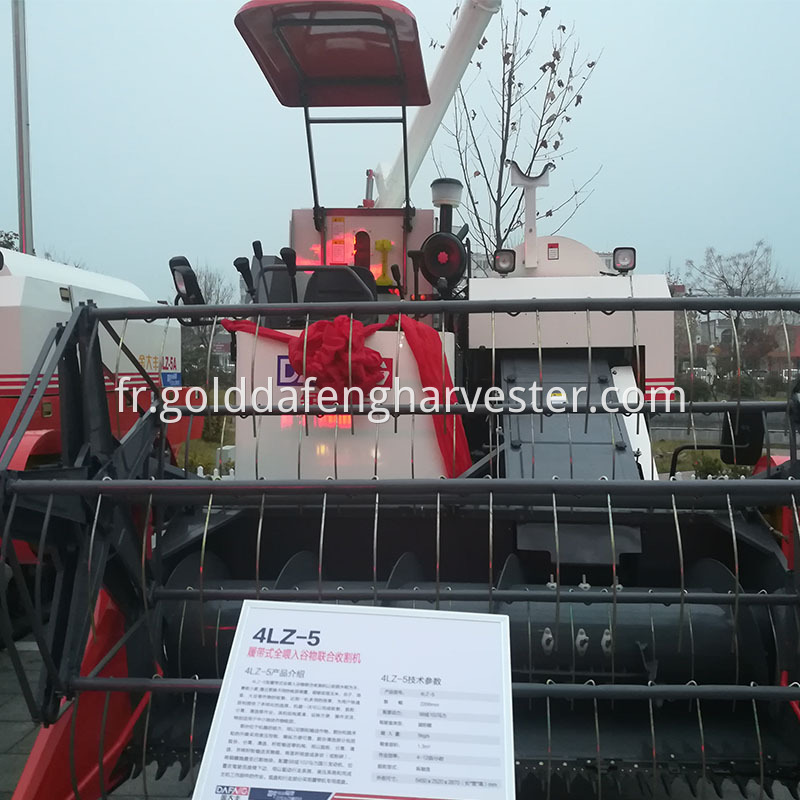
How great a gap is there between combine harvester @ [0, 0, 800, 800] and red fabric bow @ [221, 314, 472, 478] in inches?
0.6

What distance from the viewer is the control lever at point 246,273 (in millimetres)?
4719

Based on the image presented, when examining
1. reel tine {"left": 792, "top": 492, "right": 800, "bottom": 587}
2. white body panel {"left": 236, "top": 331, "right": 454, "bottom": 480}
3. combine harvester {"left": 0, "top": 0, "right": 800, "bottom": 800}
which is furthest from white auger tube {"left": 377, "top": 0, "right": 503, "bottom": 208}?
reel tine {"left": 792, "top": 492, "right": 800, "bottom": 587}

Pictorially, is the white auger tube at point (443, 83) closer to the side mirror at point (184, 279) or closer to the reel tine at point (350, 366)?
the side mirror at point (184, 279)

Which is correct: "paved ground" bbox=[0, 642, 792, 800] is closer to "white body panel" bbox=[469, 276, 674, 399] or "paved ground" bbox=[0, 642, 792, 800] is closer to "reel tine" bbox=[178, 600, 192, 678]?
"reel tine" bbox=[178, 600, 192, 678]

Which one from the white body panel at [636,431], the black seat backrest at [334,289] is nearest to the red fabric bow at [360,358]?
the black seat backrest at [334,289]

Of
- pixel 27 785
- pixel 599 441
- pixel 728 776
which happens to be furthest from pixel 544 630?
pixel 27 785

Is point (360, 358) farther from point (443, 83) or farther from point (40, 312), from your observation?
point (443, 83)

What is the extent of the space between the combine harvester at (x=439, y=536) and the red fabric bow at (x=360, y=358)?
0.05 ft

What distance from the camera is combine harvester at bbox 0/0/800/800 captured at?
8.06ft

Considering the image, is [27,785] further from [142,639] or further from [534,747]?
[534,747]

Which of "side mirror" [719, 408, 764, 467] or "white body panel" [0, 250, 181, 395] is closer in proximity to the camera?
"side mirror" [719, 408, 764, 467]

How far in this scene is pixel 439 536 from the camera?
109 inches

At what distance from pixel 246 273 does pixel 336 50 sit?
4.83ft

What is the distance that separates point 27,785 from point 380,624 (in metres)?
1.62
